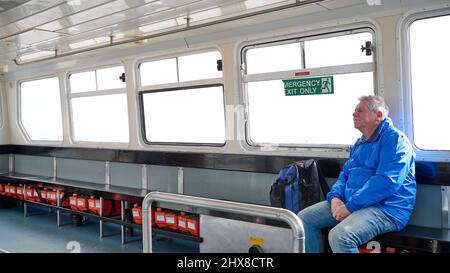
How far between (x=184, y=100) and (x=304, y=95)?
1634 millimetres

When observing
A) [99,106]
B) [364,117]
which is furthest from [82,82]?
[364,117]

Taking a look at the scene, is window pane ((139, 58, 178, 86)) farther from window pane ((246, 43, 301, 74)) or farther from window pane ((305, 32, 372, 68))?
window pane ((305, 32, 372, 68))

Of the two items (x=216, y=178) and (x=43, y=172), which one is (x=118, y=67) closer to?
(x=216, y=178)

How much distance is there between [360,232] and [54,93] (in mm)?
5691

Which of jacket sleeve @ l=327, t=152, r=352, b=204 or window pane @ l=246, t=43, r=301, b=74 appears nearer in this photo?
jacket sleeve @ l=327, t=152, r=352, b=204

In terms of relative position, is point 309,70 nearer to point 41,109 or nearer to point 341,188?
point 341,188

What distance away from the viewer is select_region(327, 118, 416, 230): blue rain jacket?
2848 mm

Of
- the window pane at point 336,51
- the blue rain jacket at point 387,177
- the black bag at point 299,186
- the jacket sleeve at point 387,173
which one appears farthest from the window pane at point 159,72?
the jacket sleeve at point 387,173

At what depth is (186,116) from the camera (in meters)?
5.09

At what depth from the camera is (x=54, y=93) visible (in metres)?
6.96

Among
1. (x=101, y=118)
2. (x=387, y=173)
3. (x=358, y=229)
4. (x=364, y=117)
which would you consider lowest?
(x=358, y=229)

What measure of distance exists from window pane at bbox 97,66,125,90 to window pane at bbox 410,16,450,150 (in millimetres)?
3665

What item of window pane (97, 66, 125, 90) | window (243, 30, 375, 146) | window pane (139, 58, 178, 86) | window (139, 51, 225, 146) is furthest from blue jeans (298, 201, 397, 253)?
window pane (97, 66, 125, 90)
